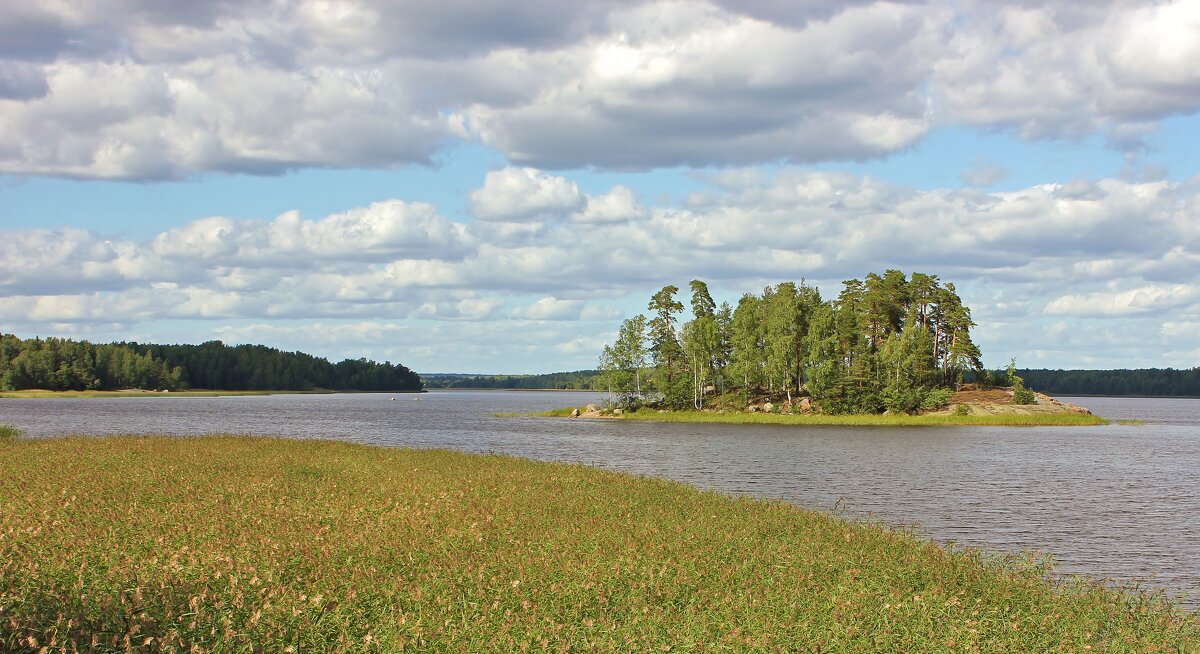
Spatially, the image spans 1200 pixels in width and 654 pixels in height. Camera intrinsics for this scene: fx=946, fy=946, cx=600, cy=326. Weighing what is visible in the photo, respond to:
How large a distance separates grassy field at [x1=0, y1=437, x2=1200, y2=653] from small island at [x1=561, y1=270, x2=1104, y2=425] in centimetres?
9565

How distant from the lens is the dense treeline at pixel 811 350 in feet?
397

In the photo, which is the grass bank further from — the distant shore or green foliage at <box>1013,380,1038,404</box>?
green foliage at <box>1013,380,1038,404</box>

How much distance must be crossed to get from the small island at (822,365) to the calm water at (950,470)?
1253cm

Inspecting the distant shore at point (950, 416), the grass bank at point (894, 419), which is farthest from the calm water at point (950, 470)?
the distant shore at point (950, 416)

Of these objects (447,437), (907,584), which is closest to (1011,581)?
(907,584)

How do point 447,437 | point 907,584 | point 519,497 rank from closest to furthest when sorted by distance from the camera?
point 907,584 → point 519,497 → point 447,437

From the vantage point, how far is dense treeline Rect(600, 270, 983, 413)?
12100cm

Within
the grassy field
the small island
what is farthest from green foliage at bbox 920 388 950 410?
the grassy field

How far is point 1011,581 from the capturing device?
20.4 meters

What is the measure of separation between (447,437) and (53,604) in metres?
72.9

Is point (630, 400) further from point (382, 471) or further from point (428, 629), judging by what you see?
point (428, 629)

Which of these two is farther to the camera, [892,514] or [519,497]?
[892,514]

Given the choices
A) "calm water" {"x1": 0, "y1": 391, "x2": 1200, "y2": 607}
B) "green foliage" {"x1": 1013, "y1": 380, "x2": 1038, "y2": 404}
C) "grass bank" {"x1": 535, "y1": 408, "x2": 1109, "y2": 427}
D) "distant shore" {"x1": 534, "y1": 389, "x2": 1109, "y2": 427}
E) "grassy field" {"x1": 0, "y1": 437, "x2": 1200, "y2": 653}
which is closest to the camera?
"grassy field" {"x1": 0, "y1": 437, "x2": 1200, "y2": 653}

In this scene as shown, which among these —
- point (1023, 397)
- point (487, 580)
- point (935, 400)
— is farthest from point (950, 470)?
point (1023, 397)
